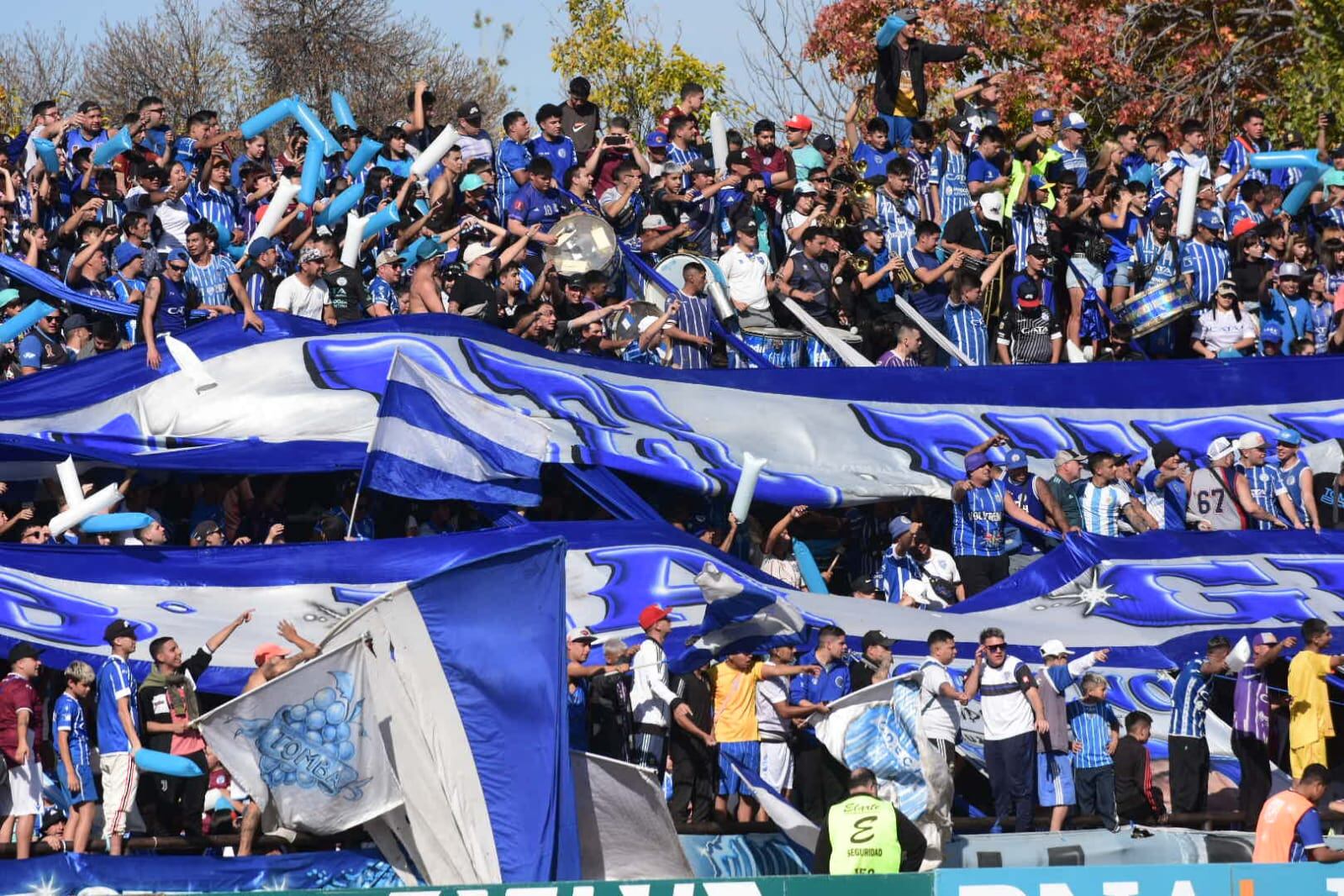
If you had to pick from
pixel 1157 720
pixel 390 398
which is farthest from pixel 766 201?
pixel 1157 720

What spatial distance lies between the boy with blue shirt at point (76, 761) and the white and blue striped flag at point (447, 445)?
132 inches

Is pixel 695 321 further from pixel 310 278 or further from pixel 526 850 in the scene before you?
pixel 526 850

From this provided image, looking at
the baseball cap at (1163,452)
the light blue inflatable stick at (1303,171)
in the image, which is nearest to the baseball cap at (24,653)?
the baseball cap at (1163,452)

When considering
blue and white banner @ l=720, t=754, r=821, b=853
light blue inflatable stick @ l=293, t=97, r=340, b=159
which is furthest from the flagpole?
blue and white banner @ l=720, t=754, r=821, b=853

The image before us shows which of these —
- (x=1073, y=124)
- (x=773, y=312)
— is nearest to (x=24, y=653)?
(x=773, y=312)

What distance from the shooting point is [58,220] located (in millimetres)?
21312

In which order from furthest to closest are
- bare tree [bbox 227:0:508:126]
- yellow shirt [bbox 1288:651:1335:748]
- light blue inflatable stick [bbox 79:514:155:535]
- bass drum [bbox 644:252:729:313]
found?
bare tree [bbox 227:0:508:126] → bass drum [bbox 644:252:729:313] → light blue inflatable stick [bbox 79:514:155:535] → yellow shirt [bbox 1288:651:1335:748]

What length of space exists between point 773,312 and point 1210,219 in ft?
15.7

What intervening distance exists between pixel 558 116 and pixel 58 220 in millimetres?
5169

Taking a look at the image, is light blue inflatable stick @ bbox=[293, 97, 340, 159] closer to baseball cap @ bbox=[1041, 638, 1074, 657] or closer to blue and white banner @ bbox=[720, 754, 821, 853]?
baseball cap @ bbox=[1041, 638, 1074, 657]

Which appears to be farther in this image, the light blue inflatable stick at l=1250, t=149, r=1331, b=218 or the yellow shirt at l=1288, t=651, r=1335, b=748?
the light blue inflatable stick at l=1250, t=149, r=1331, b=218

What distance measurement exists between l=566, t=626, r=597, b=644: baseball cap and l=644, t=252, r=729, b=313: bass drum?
16.0ft

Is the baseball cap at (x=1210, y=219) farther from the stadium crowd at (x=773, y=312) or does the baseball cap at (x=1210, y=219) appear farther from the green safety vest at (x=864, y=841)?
the green safety vest at (x=864, y=841)

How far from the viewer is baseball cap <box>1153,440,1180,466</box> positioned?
2044 centimetres
